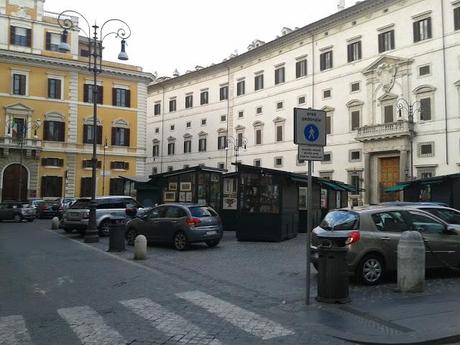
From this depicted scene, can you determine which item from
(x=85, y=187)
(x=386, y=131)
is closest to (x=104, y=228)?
(x=386, y=131)

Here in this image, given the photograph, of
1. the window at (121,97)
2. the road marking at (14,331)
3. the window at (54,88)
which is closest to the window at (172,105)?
the window at (121,97)

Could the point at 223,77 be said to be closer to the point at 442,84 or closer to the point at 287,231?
the point at 442,84

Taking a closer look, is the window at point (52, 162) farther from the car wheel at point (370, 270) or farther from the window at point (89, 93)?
the car wheel at point (370, 270)

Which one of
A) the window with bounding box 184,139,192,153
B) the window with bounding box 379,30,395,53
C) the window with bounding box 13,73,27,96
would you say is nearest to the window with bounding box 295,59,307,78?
the window with bounding box 379,30,395,53

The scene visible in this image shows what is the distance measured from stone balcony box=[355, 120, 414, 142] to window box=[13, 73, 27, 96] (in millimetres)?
32837

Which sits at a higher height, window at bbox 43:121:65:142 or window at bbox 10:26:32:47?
window at bbox 10:26:32:47

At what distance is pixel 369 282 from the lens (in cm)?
1013

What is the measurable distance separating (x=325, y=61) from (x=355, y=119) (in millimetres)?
7434

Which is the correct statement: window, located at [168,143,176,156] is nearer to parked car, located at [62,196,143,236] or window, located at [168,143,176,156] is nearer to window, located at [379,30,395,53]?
window, located at [379,30,395,53]

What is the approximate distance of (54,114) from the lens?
5147 centimetres

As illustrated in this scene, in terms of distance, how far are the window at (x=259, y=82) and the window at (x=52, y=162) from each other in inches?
937

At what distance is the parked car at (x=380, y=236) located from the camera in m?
10.2

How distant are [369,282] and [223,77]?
188 ft

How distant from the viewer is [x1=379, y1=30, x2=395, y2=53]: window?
144 feet
